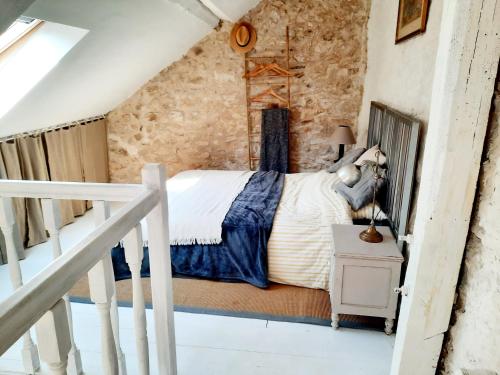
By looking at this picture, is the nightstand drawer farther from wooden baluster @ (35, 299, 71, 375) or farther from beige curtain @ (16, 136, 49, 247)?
beige curtain @ (16, 136, 49, 247)

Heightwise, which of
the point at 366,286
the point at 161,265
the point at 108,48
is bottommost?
the point at 366,286

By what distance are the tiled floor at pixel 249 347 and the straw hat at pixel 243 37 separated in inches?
139

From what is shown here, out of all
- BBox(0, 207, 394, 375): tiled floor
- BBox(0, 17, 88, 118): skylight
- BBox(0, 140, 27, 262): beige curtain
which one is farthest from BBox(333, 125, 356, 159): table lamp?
BBox(0, 140, 27, 262): beige curtain

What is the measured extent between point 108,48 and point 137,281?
2565mm

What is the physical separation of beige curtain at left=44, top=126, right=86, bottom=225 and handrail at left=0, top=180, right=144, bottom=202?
2.83m

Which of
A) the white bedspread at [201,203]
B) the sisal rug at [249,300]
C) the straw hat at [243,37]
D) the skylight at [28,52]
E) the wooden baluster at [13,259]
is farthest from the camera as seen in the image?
the straw hat at [243,37]

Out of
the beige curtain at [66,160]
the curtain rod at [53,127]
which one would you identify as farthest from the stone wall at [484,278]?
the beige curtain at [66,160]

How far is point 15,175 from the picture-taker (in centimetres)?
333

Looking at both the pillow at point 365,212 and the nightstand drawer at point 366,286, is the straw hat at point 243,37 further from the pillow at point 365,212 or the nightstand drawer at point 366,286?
the nightstand drawer at point 366,286

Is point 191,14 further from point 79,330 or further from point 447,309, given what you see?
point 447,309

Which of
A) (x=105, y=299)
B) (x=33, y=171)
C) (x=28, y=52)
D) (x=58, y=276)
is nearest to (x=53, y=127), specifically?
(x=33, y=171)

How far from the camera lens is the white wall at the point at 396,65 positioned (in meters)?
2.23

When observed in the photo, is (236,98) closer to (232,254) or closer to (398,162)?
(232,254)

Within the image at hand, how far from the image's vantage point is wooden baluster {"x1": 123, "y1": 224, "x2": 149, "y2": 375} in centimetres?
108
